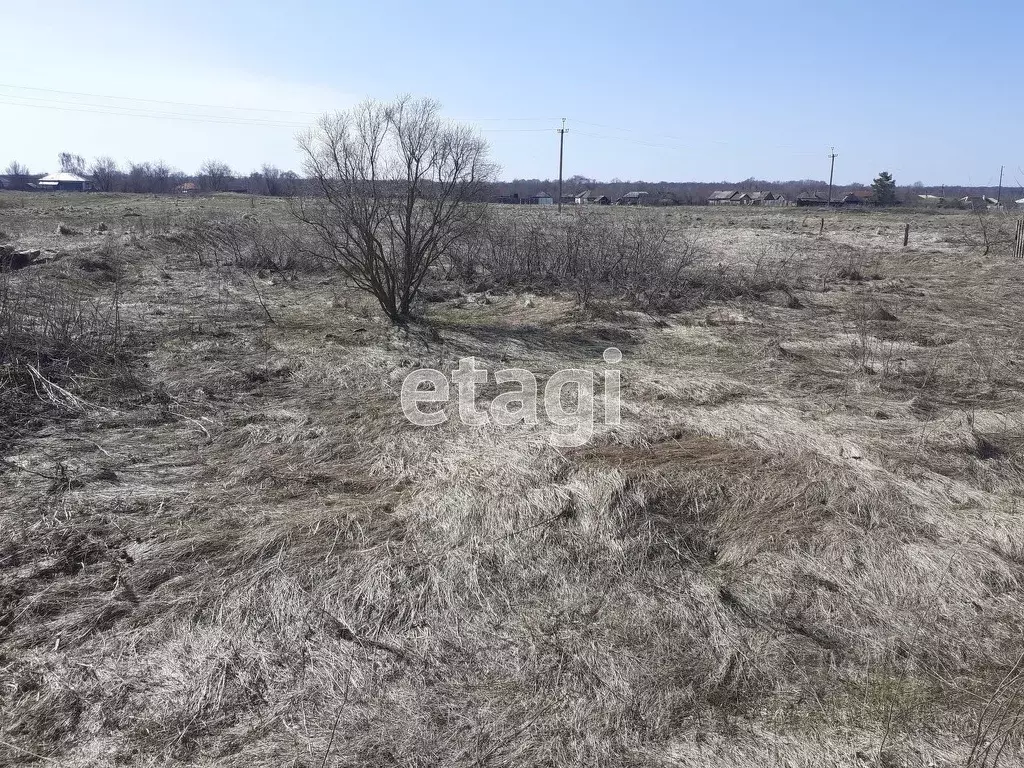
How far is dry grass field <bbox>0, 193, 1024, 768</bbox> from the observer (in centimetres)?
279

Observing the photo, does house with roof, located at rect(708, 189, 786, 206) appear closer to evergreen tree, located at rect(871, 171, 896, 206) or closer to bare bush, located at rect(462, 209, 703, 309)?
evergreen tree, located at rect(871, 171, 896, 206)

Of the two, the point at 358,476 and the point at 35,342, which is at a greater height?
the point at 35,342

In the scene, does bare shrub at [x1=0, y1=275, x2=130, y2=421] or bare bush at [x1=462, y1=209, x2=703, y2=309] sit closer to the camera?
bare shrub at [x1=0, y1=275, x2=130, y2=421]

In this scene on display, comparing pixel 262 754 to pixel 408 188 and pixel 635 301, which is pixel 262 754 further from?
pixel 635 301

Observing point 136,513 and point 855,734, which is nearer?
point 855,734

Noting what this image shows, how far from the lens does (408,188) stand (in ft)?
31.5

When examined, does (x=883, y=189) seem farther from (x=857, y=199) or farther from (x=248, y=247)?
(x=248, y=247)

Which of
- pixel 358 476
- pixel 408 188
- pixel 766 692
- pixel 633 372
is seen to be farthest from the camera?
pixel 408 188

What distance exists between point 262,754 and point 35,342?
5.94 metres

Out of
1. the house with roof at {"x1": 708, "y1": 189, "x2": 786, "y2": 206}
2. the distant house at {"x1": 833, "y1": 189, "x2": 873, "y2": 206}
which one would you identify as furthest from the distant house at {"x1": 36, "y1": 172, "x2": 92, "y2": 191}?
the distant house at {"x1": 833, "y1": 189, "x2": 873, "y2": 206}

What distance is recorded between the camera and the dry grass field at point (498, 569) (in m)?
2.79

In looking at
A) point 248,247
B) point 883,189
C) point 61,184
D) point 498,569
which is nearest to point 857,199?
point 883,189

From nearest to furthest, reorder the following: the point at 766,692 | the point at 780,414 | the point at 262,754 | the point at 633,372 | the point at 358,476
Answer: the point at 262,754 → the point at 766,692 → the point at 358,476 → the point at 780,414 → the point at 633,372

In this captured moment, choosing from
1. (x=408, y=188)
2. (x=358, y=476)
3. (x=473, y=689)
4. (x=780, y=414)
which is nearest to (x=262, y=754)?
(x=473, y=689)
